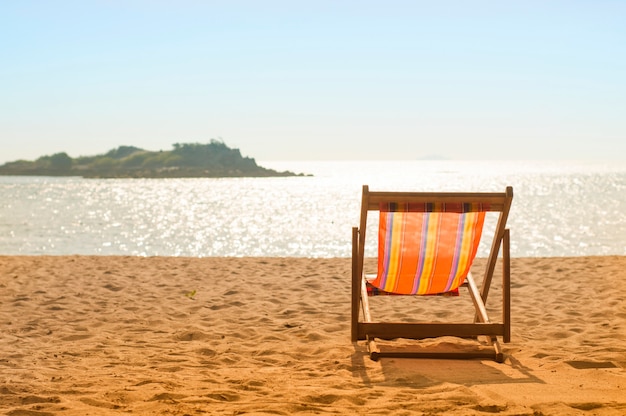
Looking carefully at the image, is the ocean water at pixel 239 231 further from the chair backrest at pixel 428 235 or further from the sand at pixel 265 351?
the chair backrest at pixel 428 235

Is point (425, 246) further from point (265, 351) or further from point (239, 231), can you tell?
point (239, 231)

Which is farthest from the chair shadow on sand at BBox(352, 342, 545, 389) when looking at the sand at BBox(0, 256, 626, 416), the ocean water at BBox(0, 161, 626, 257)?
the ocean water at BBox(0, 161, 626, 257)

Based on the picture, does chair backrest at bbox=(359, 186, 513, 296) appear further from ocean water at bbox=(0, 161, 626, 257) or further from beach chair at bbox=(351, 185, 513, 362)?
ocean water at bbox=(0, 161, 626, 257)

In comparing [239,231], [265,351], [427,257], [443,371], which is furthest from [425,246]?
[239,231]

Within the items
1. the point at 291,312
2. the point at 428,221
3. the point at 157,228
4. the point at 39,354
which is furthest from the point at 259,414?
the point at 157,228

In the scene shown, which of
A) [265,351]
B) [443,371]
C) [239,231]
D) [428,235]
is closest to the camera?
[443,371]

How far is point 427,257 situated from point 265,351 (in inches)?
51.0

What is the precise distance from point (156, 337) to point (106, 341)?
1.23ft

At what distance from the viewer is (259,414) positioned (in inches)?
130

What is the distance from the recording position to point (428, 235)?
181 inches

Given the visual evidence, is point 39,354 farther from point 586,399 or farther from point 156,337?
point 586,399

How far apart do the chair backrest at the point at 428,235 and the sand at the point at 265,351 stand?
0.58 metres

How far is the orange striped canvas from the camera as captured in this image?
4.53 meters

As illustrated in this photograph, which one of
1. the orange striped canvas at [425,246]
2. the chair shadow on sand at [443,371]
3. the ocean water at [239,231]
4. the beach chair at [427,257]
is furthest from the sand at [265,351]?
the ocean water at [239,231]
